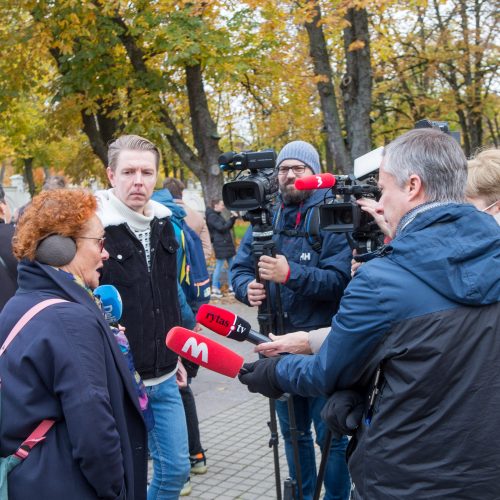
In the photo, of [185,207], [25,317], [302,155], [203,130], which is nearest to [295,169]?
[302,155]

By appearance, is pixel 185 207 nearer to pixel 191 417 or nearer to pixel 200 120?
pixel 191 417

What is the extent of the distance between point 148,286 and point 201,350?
1.07m

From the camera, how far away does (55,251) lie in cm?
284

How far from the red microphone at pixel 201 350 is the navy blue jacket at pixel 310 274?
1.11 meters

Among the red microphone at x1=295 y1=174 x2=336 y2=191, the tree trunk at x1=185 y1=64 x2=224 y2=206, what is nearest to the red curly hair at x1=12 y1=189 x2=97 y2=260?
the red microphone at x1=295 y1=174 x2=336 y2=191

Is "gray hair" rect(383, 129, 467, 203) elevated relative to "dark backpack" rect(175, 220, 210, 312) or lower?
elevated

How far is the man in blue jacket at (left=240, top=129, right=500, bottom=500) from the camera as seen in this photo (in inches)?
88.3

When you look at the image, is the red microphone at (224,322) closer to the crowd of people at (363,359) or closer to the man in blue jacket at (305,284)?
the crowd of people at (363,359)

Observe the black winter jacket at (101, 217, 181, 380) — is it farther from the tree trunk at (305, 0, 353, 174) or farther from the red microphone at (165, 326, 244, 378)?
the tree trunk at (305, 0, 353, 174)

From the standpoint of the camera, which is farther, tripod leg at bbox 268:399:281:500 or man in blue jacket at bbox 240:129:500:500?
tripod leg at bbox 268:399:281:500

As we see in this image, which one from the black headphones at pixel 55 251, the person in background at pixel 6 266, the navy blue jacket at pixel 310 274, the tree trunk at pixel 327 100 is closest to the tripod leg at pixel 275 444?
the navy blue jacket at pixel 310 274

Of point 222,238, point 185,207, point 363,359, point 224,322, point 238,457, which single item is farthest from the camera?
point 222,238

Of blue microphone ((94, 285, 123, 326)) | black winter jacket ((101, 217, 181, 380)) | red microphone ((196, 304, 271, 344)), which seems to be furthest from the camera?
black winter jacket ((101, 217, 181, 380))

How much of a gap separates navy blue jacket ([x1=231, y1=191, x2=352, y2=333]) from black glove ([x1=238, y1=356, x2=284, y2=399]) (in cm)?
111
